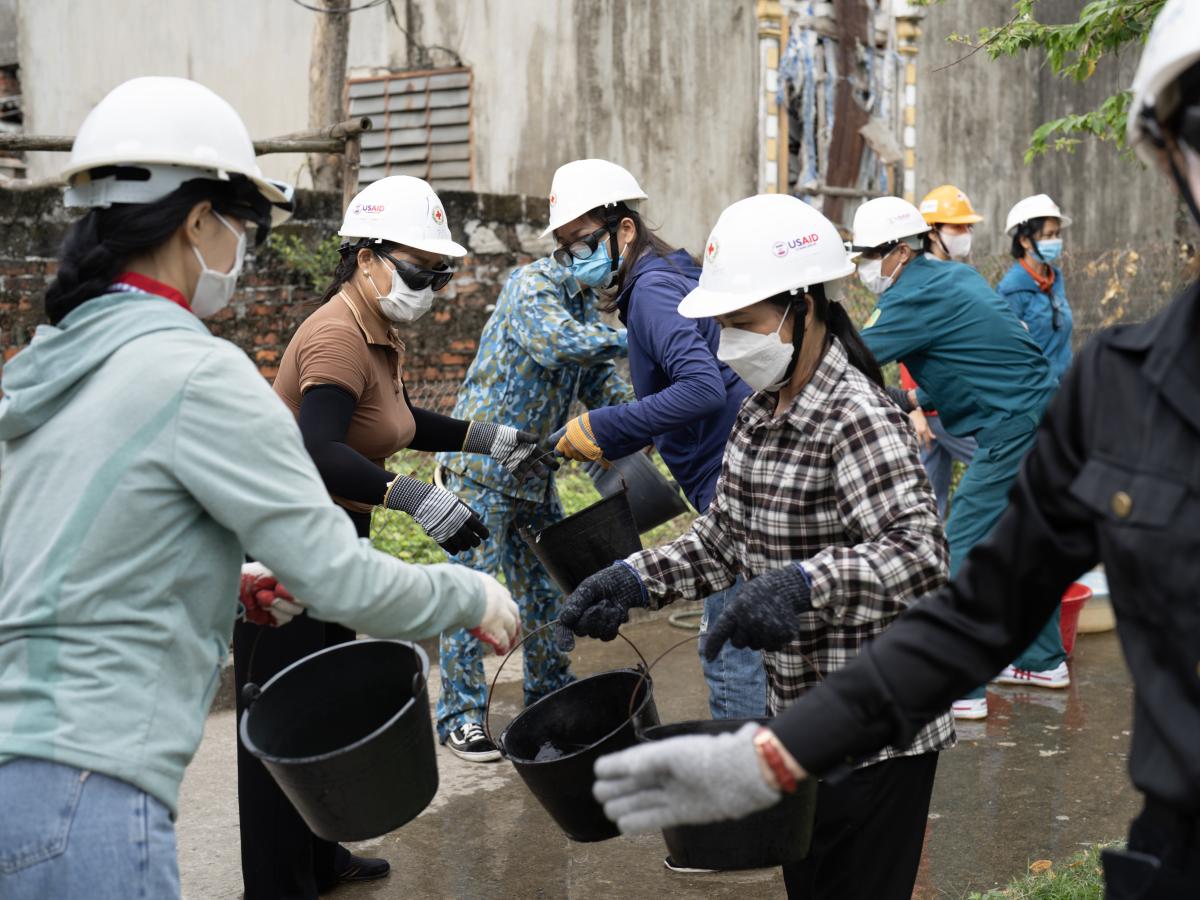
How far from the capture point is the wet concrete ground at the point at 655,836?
13.9 feet

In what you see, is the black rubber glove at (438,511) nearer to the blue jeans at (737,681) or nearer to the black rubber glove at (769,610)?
the blue jeans at (737,681)

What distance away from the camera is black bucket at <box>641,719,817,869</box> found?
8.81 ft

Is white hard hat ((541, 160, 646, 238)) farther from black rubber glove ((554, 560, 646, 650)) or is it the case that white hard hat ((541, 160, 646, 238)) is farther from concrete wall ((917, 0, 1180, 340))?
concrete wall ((917, 0, 1180, 340))

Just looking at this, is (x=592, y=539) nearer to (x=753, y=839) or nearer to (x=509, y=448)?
(x=509, y=448)

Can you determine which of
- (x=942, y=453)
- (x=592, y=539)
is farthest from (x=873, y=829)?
(x=942, y=453)

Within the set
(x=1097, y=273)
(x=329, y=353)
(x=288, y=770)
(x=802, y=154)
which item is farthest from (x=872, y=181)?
(x=288, y=770)

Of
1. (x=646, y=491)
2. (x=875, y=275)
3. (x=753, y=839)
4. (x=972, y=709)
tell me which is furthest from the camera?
(x=875, y=275)

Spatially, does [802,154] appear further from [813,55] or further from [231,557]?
[231,557]

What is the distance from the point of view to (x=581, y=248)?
4953mm

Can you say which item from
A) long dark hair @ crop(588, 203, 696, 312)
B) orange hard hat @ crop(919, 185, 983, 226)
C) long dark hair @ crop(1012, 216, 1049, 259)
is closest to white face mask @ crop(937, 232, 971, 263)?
orange hard hat @ crop(919, 185, 983, 226)

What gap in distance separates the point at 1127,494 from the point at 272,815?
291 cm

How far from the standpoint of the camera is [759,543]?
300 centimetres

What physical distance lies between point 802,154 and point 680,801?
12.2 meters

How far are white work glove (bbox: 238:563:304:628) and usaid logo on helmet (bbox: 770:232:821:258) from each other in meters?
1.27
